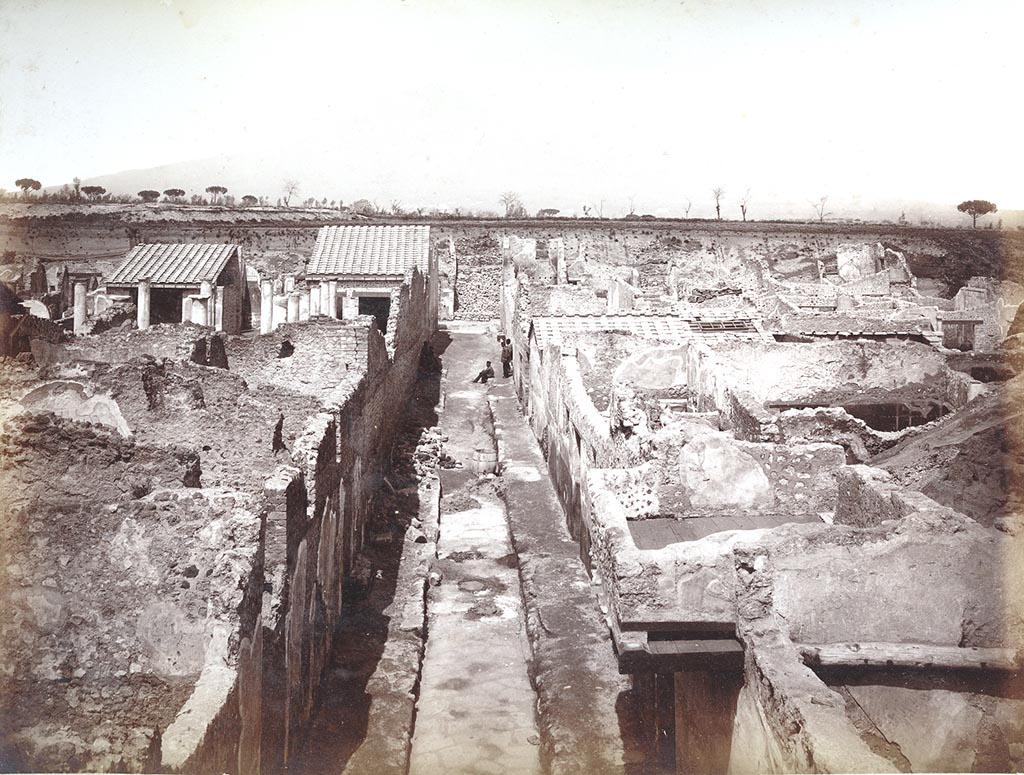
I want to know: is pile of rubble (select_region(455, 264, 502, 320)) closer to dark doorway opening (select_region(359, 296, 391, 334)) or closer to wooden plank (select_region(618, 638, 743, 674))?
dark doorway opening (select_region(359, 296, 391, 334))

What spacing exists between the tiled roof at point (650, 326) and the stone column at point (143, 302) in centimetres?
1224

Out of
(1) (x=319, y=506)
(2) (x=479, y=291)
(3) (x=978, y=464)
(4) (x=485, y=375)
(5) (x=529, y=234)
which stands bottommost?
(4) (x=485, y=375)

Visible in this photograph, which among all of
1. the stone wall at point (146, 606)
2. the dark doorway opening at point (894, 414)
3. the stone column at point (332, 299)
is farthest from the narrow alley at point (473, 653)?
the stone column at point (332, 299)

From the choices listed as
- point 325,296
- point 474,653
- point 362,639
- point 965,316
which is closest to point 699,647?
point 474,653

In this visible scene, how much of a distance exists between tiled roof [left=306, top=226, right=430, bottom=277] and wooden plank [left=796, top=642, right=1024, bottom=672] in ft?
71.7

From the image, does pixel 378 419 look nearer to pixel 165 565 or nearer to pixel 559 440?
pixel 559 440

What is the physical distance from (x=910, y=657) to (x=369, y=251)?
24.4 meters

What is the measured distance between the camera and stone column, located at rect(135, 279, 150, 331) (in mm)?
24031

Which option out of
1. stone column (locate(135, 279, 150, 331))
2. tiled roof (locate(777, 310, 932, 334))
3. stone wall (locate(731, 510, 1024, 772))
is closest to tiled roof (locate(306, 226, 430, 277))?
stone column (locate(135, 279, 150, 331))

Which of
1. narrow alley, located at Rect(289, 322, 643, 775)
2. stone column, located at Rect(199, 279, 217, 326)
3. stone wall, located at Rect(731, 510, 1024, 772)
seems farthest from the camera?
stone column, located at Rect(199, 279, 217, 326)

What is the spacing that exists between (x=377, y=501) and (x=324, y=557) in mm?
5378

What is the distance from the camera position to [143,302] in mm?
24203

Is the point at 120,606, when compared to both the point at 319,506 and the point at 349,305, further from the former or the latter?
the point at 349,305

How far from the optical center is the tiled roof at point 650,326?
18.1 metres
